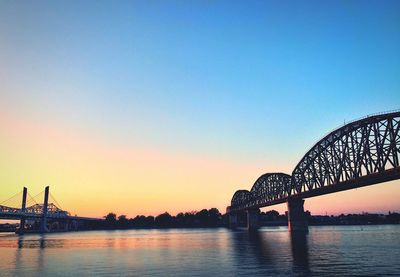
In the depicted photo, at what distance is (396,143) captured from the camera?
78562 mm

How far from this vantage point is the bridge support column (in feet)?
427

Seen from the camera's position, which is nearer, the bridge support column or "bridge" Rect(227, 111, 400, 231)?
"bridge" Rect(227, 111, 400, 231)

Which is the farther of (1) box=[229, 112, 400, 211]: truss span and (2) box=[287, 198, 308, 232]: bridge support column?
(2) box=[287, 198, 308, 232]: bridge support column

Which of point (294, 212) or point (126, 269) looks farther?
point (294, 212)

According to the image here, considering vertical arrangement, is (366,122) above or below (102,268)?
above

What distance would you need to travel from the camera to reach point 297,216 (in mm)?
133250

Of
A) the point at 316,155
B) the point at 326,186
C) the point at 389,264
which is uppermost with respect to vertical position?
the point at 316,155

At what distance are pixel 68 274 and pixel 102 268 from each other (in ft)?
17.0

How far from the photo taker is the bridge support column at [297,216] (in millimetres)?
130125

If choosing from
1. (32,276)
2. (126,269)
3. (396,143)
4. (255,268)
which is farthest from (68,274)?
(396,143)

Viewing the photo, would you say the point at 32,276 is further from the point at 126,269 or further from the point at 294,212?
the point at 294,212

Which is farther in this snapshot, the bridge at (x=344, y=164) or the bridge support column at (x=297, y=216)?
the bridge support column at (x=297, y=216)

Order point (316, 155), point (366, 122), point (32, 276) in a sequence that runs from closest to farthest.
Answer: point (32, 276) < point (366, 122) < point (316, 155)

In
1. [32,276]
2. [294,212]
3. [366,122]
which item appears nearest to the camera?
[32,276]
